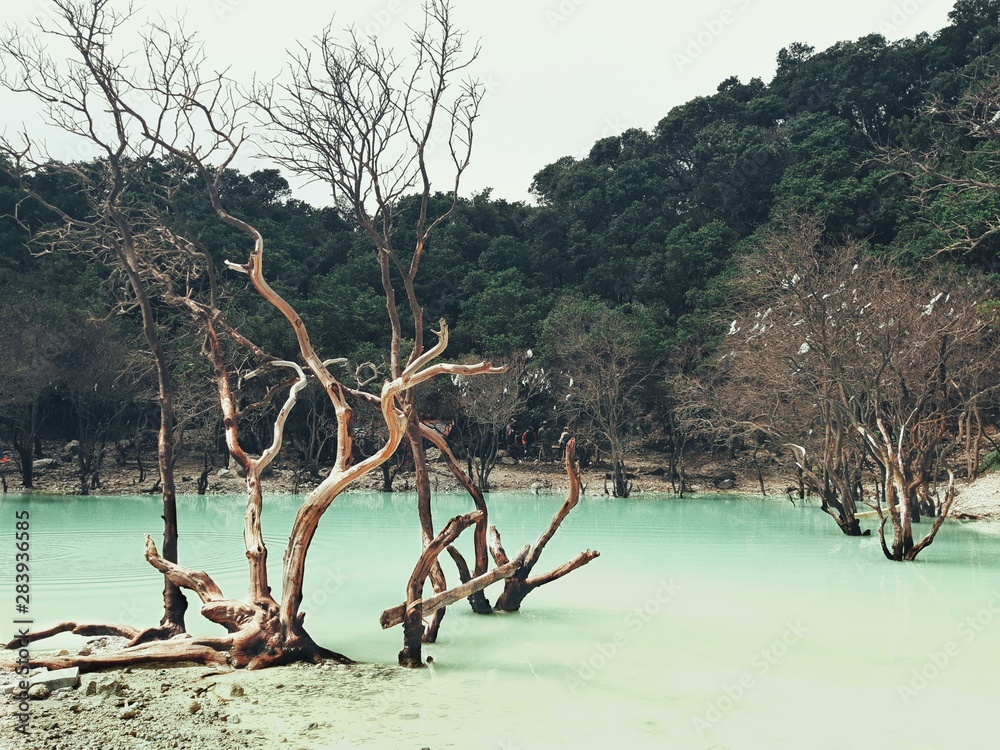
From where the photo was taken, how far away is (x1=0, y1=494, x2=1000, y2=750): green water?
17.3ft

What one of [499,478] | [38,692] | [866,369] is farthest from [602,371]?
[38,692]

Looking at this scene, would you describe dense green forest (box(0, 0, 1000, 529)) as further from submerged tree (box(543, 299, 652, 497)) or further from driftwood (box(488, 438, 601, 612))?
driftwood (box(488, 438, 601, 612))

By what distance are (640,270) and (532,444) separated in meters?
11.2

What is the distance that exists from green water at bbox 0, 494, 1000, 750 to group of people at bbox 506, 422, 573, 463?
18.8 m

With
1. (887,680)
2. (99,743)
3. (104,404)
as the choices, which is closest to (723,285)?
(104,404)

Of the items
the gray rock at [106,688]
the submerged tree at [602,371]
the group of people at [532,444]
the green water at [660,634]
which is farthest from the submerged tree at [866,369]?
the group of people at [532,444]

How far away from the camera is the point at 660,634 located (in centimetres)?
791

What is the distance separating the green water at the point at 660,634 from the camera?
526 centimetres

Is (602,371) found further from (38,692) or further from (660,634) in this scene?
(38,692)

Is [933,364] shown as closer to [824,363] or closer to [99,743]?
[824,363]

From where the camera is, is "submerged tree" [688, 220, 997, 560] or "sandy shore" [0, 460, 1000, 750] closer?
"sandy shore" [0, 460, 1000, 750]

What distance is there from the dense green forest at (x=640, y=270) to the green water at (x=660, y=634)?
455cm

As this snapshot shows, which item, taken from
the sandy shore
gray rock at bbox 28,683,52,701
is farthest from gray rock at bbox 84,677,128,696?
gray rock at bbox 28,683,52,701

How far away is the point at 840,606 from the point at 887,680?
3.20 metres
